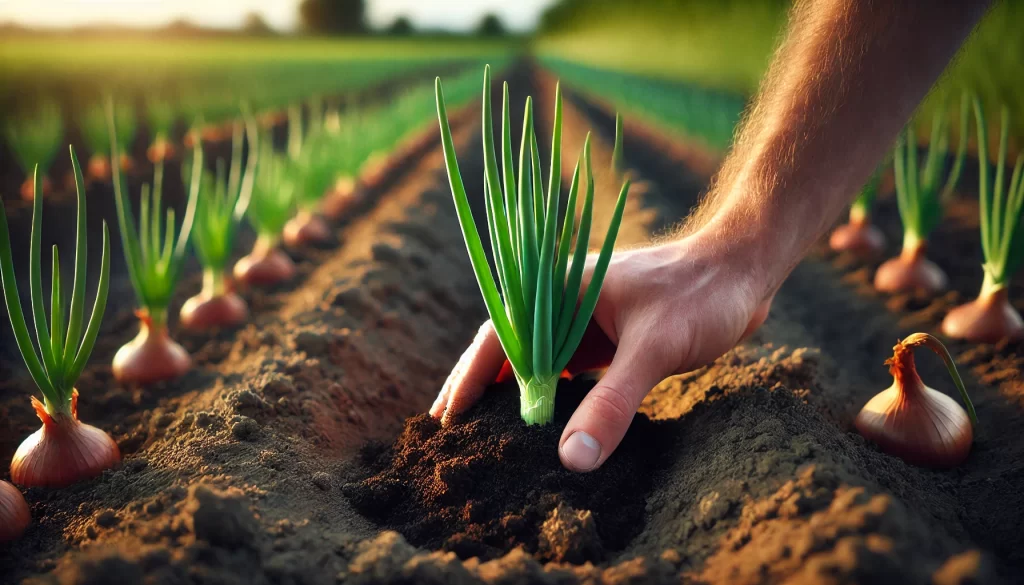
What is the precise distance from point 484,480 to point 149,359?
142cm

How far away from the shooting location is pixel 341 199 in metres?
4.84

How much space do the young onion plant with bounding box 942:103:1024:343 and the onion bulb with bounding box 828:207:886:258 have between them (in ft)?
3.64

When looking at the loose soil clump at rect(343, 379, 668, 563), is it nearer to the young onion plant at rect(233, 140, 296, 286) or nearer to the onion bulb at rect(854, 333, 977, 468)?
the onion bulb at rect(854, 333, 977, 468)

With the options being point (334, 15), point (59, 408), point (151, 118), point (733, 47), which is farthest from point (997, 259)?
point (334, 15)

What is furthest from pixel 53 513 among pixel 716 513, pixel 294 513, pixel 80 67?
pixel 80 67

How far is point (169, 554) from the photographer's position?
3.38 ft

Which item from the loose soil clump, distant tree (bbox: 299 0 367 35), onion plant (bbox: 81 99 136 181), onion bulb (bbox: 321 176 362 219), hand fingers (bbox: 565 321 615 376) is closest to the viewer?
the loose soil clump

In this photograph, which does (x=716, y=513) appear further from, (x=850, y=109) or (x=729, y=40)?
(x=729, y=40)

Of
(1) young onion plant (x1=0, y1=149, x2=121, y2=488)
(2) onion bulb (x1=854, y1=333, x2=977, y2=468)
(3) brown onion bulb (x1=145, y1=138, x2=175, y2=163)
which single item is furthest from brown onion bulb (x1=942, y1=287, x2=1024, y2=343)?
(3) brown onion bulb (x1=145, y1=138, x2=175, y2=163)

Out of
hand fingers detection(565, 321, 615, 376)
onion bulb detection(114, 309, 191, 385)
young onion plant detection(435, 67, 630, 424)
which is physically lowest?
onion bulb detection(114, 309, 191, 385)

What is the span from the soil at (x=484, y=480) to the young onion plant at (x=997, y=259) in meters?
0.07

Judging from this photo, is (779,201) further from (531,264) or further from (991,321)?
(991,321)

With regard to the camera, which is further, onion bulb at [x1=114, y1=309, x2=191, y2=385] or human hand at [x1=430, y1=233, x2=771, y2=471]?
onion bulb at [x1=114, y1=309, x2=191, y2=385]

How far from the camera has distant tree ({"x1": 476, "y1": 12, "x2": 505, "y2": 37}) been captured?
208 ft
